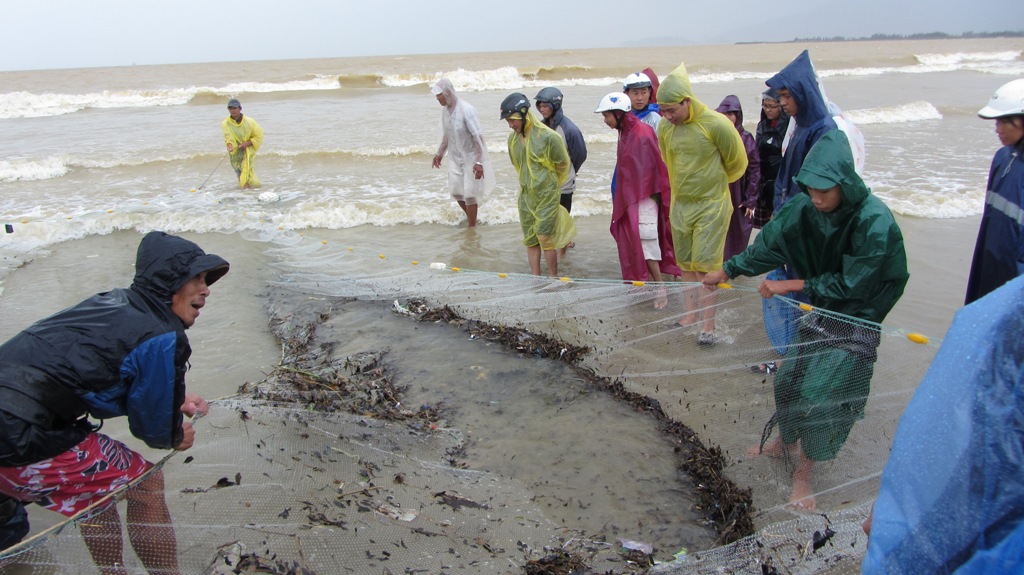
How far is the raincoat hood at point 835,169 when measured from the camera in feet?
8.07

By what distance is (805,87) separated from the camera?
3.82 metres

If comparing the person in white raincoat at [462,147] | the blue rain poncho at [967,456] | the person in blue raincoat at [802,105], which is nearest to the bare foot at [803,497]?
the person in blue raincoat at [802,105]

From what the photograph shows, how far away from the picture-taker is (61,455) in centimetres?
223

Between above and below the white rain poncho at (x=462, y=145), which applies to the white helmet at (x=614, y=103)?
above

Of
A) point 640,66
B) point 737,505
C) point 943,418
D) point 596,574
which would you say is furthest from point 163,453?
point 640,66

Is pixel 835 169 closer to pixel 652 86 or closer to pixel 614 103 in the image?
pixel 614 103

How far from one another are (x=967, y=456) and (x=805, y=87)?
130 inches

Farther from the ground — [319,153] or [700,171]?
[700,171]

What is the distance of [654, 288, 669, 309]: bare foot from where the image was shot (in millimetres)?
3730

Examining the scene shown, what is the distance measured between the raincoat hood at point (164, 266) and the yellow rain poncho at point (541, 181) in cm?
348

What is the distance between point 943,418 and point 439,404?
2.96 metres


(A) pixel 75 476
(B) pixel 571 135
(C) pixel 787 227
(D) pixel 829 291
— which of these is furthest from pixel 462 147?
(A) pixel 75 476

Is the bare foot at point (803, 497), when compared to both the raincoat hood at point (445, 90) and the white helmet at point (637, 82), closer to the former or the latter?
the white helmet at point (637, 82)

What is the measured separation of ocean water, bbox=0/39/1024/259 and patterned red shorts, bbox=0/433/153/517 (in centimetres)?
553
